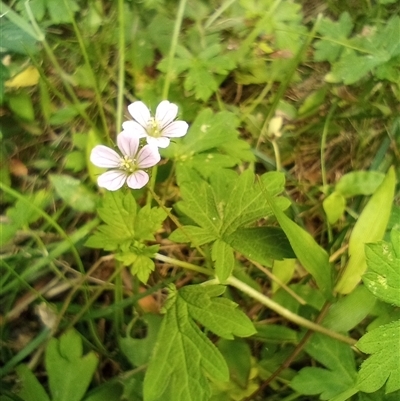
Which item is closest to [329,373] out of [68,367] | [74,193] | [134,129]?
[68,367]

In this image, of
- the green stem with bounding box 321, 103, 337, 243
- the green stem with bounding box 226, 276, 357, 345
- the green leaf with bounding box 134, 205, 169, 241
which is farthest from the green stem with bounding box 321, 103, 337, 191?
the green leaf with bounding box 134, 205, 169, 241

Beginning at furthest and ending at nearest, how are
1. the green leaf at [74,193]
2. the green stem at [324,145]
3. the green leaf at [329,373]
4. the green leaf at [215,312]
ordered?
1. the green stem at [324,145]
2. the green leaf at [74,193]
3. the green leaf at [329,373]
4. the green leaf at [215,312]

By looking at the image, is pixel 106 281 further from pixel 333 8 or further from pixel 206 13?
pixel 333 8

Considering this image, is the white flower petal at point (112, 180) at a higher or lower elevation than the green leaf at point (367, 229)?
higher

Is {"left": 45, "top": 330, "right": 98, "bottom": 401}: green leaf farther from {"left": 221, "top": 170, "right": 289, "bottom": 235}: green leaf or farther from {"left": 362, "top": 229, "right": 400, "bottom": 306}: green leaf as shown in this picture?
{"left": 362, "top": 229, "right": 400, "bottom": 306}: green leaf

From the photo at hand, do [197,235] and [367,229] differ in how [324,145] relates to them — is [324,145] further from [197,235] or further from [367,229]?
[197,235]

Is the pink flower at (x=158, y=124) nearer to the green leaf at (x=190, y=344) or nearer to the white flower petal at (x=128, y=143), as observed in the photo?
the white flower petal at (x=128, y=143)

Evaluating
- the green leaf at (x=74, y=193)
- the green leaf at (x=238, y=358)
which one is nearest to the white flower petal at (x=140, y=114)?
the green leaf at (x=74, y=193)
